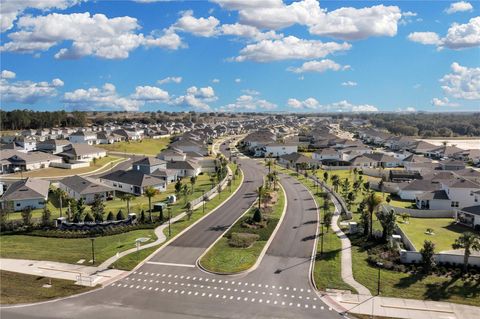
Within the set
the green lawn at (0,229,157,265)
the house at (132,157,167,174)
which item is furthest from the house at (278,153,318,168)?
the green lawn at (0,229,157,265)

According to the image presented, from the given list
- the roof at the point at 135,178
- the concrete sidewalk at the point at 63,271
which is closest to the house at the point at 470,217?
the concrete sidewalk at the point at 63,271

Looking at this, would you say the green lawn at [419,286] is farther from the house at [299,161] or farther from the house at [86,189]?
the house at [299,161]

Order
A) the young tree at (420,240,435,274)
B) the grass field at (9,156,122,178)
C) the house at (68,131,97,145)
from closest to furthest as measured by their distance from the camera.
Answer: the young tree at (420,240,435,274) < the grass field at (9,156,122,178) < the house at (68,131,97,145)

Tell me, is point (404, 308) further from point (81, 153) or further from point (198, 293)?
point (81, 153)

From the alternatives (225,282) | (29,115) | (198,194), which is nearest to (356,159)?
(198,194)

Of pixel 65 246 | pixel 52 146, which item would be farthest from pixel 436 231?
pixel 52 146

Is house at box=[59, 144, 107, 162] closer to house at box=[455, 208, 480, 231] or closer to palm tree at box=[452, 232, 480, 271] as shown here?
house at box=[455, 208, 480, 231]
